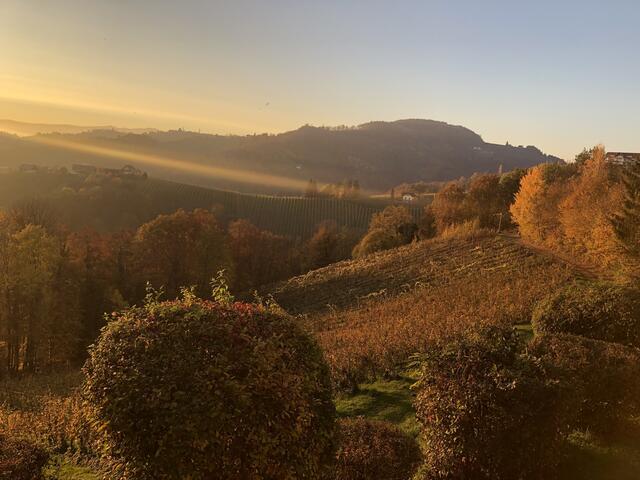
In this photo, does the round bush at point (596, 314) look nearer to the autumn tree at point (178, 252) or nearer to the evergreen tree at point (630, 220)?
the evergreen tree at point (630, 220)

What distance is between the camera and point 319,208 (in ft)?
408

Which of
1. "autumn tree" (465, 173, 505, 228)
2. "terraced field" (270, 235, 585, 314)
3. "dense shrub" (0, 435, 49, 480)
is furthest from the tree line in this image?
"autumn tree" (465, 173, 505, 228)

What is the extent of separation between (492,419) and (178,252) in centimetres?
4909

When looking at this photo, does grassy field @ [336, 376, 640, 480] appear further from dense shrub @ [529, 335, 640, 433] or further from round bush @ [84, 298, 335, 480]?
round bush @ [84, 298, 335, 480]

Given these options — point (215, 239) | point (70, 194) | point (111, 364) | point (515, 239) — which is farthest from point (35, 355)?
point (70, 194)

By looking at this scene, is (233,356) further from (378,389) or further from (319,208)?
(319,208)

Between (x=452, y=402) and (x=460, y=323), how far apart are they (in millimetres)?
12487

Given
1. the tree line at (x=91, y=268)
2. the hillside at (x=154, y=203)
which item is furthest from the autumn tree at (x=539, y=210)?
the hillside at (x=154, y=203)

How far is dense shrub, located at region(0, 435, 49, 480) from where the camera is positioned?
8234 millimetres

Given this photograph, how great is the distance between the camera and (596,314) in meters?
11.8

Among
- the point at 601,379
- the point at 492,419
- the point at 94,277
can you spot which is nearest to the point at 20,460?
the point at 492,419

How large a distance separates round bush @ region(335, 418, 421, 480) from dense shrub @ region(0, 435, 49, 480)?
621 centimetres

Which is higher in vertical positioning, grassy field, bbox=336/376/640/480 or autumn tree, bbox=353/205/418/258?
grassy field, bbox=336/376/640/480

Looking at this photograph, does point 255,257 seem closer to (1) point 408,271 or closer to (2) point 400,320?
(1) point 408,271
